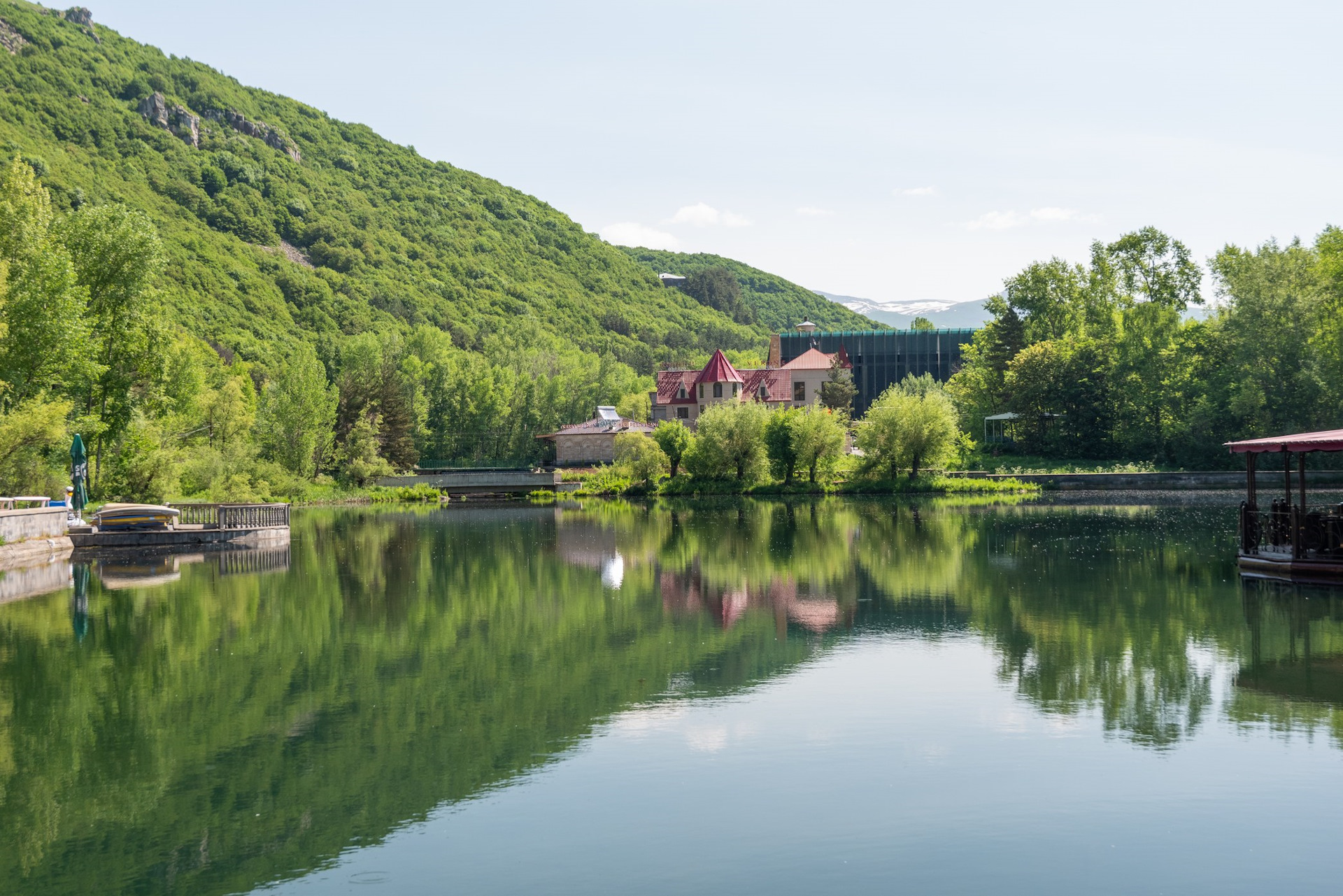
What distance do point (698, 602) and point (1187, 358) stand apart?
5438 cm

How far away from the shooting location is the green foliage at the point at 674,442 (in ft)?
222

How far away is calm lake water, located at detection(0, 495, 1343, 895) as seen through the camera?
29.5 feet

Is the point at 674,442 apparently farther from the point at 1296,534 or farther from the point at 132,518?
the point at 1296,534

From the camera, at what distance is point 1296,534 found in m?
23.1

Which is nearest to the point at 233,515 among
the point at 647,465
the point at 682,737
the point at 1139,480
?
the point at 682,737

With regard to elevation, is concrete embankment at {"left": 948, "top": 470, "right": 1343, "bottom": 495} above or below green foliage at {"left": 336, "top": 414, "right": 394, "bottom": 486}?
below

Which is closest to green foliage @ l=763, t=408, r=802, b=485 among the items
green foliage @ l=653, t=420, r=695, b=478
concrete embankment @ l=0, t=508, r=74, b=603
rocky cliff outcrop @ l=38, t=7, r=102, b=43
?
green foliage @ l=653, t=420, r=695, b=478

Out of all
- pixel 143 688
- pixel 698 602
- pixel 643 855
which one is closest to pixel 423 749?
pixel 643 855

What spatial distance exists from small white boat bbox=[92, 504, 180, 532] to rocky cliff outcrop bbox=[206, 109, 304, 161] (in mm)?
160711

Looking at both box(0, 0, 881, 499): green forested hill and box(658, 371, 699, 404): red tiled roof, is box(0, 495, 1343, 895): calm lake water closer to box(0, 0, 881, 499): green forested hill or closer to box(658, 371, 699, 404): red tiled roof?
box(0, 0, 881, 499): green forested hill

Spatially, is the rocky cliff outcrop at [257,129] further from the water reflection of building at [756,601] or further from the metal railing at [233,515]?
the water reflection of building at [756,601]

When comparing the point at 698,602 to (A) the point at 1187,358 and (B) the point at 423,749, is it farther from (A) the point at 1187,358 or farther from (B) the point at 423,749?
(A) the point at 1187,358

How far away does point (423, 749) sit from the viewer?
12.2 meters

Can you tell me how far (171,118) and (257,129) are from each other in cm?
1537
